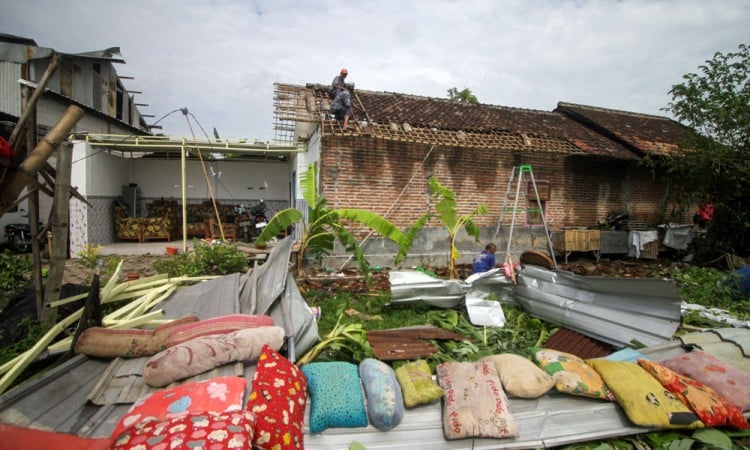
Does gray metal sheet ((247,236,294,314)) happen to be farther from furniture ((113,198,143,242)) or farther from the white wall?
furniture ((113,198,143,242))

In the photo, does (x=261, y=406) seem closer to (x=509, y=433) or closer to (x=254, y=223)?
(x=509, y=433)

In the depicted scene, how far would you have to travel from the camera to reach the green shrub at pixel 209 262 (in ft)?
22.2

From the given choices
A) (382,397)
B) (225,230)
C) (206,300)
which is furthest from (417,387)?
(225,230)

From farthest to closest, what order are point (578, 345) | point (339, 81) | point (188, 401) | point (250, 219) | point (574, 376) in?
1. point (250, 219)
2. point (339, 81)
3. point (578, 345)
4. point (574, 376)
5. point (188, 401)

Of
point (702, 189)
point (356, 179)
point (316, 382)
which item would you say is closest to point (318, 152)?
point (356, 179)

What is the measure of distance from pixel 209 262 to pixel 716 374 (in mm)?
7385

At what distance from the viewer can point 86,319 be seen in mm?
3391

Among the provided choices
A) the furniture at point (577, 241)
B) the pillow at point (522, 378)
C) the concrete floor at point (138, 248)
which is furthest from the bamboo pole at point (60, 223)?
the furniture at point (577, 241)

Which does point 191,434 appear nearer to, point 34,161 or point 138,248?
point 34,161

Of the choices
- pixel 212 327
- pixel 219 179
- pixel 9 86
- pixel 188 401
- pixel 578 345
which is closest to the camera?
pixel 188 401

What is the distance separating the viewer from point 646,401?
3.10m

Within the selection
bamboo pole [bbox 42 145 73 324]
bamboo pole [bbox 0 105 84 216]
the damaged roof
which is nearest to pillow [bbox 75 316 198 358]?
bamboo pole [bbox 42 145 73 324]

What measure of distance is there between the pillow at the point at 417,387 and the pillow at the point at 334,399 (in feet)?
1.23

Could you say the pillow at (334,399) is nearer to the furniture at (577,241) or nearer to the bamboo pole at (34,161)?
the bamboo pole at (34,161)
